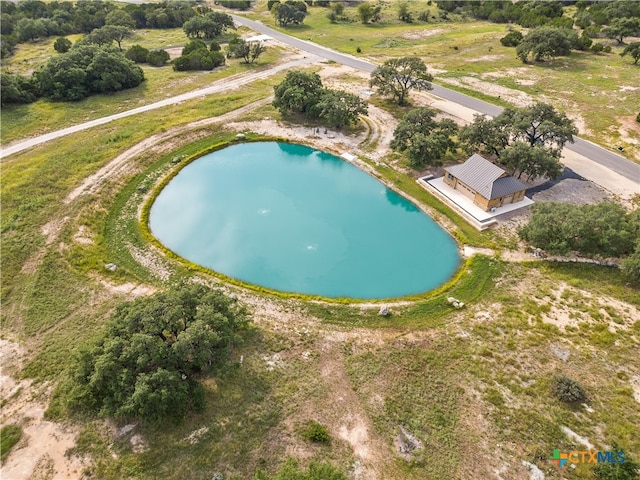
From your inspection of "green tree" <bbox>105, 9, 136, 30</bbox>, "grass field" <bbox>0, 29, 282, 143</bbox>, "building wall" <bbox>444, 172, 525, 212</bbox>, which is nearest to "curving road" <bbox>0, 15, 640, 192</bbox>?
"grass field" <bbox>0, 29, 282, 143</bbox>

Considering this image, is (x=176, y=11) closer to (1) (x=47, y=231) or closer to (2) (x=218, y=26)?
(2) (x=218, y=26)

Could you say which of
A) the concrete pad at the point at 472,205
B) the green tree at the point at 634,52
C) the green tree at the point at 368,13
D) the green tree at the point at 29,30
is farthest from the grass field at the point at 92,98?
the green tree at the point at 634,52

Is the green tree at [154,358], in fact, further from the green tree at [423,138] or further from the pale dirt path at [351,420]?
the green tree at [423,138]

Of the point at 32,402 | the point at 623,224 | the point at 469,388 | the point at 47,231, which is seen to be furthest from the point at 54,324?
the point at 623,224

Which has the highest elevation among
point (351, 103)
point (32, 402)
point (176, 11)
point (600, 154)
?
point (176, 11)

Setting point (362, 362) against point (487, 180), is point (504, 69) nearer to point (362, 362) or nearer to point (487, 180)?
point (487, 180)

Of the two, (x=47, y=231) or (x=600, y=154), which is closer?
(x=47, y=231)
